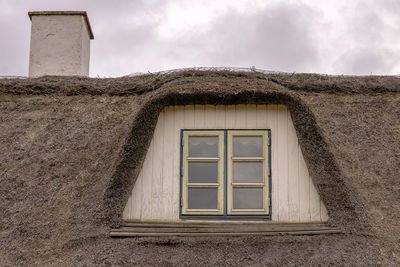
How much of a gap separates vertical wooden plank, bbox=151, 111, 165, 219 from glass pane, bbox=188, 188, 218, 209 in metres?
0.35

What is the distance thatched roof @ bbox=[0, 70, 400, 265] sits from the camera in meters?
4.52

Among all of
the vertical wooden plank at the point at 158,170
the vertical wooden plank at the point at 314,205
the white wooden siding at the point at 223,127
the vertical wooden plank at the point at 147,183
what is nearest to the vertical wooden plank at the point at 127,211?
the white wooden siding at the point at 223,127

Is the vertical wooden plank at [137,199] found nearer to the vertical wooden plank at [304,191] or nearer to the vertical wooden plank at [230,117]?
the vertical wooden plank at [230,117]

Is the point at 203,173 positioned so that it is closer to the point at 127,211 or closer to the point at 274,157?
the point at 274,157

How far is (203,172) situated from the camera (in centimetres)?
539

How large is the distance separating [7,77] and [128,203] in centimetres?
Answer: 276

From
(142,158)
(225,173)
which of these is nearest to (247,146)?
(225,173)

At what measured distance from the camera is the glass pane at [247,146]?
5.43 metres

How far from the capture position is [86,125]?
18.2 feet

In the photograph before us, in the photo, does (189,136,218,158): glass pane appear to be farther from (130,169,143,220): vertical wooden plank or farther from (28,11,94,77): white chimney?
(28,11,94,77): white chimney

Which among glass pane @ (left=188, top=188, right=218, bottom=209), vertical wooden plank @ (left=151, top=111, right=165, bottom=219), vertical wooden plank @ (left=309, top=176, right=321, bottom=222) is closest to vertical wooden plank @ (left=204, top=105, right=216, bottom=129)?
vertical wooden plank @ (left=151, top=111, right=165, bottom=219)

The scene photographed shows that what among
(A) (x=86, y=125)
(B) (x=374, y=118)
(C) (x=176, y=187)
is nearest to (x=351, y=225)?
(B) (x=374, y=118)

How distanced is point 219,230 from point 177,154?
112 centimetres

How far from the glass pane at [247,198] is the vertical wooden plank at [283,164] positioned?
0.23 meters
